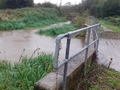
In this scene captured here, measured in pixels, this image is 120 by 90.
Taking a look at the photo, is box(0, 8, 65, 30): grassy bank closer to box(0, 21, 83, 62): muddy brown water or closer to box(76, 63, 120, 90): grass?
box(0, 21, 83, 62): muddy brown water

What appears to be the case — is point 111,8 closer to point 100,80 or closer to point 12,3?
point 12,3

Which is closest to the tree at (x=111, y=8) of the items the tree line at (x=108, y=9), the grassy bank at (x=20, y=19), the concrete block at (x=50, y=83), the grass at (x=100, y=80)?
the tree line at (x=108, y=9)

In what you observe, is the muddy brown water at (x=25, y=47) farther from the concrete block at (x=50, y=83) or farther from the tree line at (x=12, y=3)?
the tree line at (x=12, y=3)

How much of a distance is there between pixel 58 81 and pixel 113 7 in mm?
22387

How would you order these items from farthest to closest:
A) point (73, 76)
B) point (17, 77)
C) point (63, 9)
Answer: point (63, 9), point (17, 77), point (73, 76)

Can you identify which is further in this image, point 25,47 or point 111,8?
point 111,8

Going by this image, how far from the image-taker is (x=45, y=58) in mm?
4359

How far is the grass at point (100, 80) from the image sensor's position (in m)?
2.81

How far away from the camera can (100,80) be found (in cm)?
302

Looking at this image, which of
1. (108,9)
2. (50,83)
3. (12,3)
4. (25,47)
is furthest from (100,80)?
(12,3)

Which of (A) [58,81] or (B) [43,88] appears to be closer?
(B) [43,88]

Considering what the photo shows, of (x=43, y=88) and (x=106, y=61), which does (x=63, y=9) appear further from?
(x=43, y=88)

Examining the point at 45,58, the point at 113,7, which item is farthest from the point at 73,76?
the point at 113,7

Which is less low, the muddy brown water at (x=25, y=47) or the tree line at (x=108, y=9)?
the tree line at (x=108, y=9)
